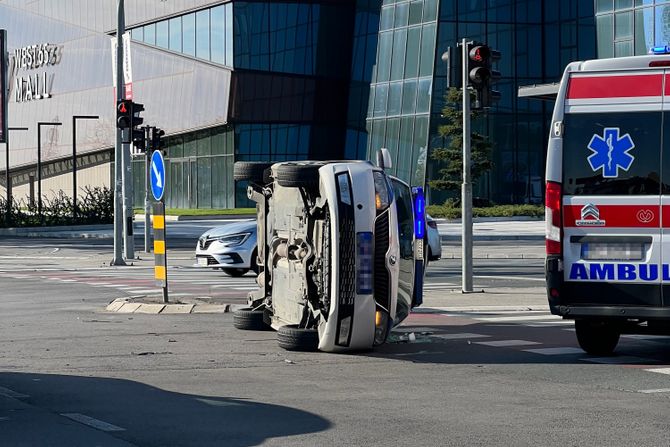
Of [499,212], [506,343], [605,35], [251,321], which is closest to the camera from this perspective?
[506,343]

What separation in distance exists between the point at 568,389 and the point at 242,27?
5982 cm

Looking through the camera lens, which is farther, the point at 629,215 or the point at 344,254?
the point at 344,254

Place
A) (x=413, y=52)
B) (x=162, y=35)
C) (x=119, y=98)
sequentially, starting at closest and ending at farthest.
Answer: (x=119, y=98), (x=413, y=52), (x=162, y=35)

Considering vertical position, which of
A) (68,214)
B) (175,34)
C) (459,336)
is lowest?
(459,336)

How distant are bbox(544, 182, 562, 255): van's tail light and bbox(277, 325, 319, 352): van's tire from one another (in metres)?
2.56

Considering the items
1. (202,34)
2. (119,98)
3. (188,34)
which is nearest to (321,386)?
(119,98)

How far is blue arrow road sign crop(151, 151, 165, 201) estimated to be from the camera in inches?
767

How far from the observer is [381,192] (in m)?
12.8

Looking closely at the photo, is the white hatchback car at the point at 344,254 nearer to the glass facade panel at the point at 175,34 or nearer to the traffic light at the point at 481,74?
the traffic light at the point at 481,74

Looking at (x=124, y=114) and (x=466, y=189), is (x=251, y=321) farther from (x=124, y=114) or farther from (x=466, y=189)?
(x=124, y=114)

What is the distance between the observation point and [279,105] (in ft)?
230

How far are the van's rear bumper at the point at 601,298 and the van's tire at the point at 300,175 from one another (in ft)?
8.07

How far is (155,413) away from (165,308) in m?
9.20

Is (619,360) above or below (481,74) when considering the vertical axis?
below
